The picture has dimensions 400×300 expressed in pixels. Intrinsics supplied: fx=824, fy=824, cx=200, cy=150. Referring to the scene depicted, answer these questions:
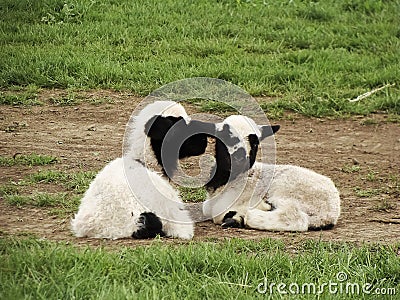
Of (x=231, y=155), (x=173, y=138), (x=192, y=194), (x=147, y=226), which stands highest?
(x=173, y=138)

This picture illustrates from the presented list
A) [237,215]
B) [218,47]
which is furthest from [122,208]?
[218,47]

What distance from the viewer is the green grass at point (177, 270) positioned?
161 inches

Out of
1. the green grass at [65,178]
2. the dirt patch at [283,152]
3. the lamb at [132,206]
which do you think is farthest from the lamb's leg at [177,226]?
the green grass at [65,178]

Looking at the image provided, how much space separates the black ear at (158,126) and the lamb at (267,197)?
40 cm

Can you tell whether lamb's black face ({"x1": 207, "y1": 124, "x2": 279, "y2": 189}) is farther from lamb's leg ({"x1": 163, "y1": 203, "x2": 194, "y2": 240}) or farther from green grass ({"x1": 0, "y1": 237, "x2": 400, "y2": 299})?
green grass ({"x1": 0, "y1": 237, "x2": 400, "y2": 299})

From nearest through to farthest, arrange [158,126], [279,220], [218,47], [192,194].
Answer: [279,220] → [158,126] → [192,194] → [218,47]

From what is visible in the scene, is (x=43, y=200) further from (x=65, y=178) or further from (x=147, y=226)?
(x=147, y=226)

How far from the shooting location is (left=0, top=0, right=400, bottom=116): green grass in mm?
8977

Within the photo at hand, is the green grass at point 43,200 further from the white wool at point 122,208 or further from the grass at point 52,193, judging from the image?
the white wool at point 122,208

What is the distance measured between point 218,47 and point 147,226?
5143 mm

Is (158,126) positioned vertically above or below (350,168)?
above

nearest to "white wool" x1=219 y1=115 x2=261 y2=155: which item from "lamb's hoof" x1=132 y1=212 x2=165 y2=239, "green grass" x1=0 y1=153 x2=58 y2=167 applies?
"lamb's hoof" x1=132 y1=212 x2=165 y2=239
